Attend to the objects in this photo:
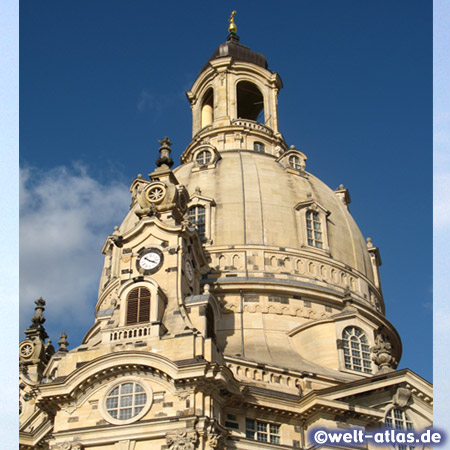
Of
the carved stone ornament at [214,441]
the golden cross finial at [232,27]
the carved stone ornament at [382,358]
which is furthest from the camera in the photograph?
the golden cross finial at [232,27]

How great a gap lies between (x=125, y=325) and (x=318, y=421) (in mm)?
9961

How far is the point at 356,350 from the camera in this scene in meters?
44.7

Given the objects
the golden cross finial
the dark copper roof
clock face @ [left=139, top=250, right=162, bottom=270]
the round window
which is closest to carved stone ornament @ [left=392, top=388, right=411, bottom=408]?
the round window

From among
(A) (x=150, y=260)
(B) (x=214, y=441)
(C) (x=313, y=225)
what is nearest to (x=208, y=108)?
(C) (x=313, y=225)

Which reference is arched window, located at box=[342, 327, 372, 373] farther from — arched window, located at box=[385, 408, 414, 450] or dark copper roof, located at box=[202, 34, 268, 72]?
dark copper roof, located at box=[202, 34, 268, 72]

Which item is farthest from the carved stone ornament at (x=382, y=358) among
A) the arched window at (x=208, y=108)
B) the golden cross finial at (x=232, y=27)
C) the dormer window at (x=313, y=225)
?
the golden cross finial at (x=232, y=27)

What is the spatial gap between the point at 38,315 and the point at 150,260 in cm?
1659

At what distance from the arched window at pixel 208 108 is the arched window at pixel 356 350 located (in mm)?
29349

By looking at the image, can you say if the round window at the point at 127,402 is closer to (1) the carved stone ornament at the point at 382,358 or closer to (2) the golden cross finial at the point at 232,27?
(1) the carved stone ornament at the point at 382,358

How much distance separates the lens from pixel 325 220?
5300 cm

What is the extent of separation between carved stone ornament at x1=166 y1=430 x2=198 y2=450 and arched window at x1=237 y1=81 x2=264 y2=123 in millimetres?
42044

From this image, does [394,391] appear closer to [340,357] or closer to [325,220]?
[340,357]

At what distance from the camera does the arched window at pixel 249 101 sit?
71.4 m

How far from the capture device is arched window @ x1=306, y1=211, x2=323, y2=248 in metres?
51.8
